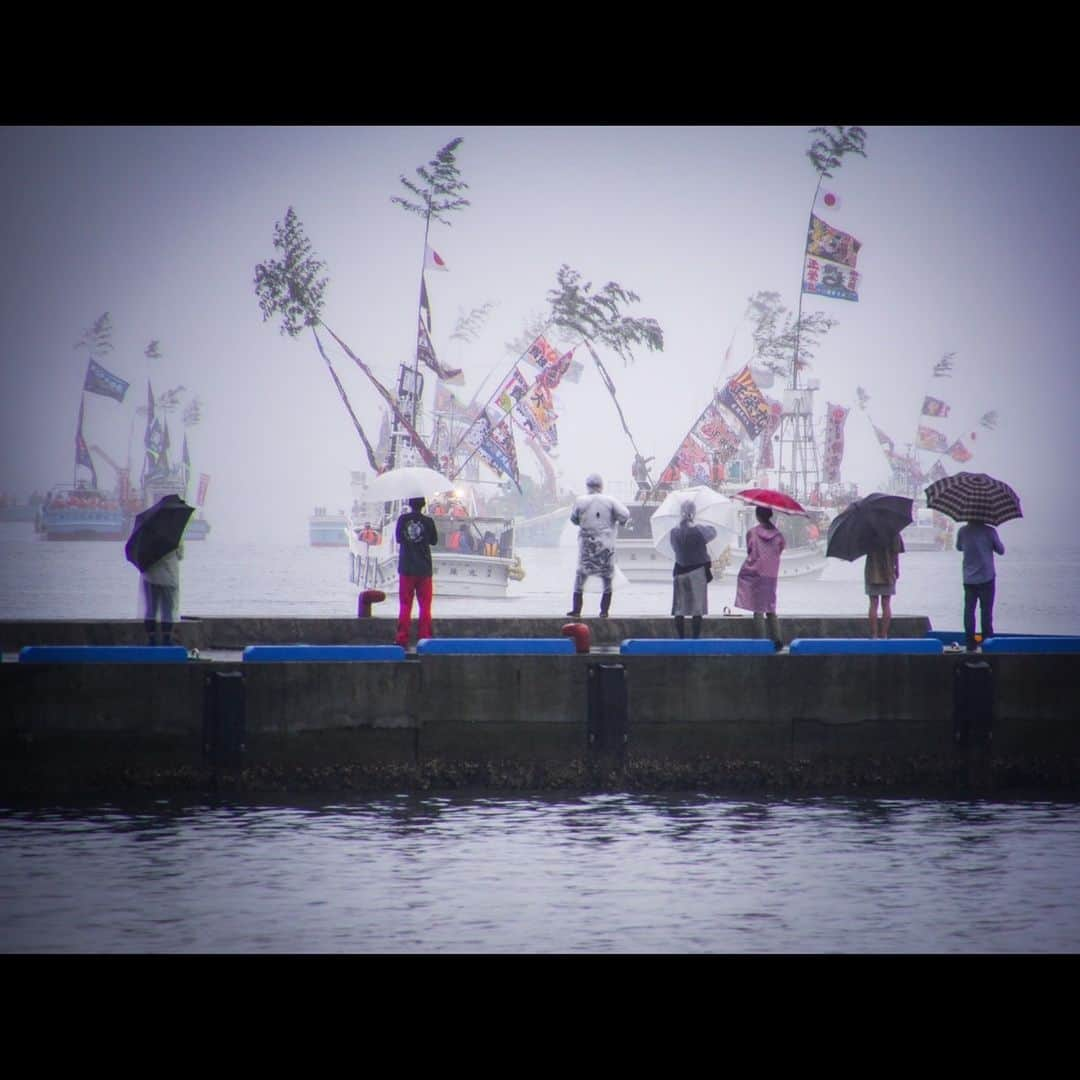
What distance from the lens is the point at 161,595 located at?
2027 centimetres

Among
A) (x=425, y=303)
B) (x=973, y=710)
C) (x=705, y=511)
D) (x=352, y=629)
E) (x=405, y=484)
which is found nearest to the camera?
(x=973, y=710)

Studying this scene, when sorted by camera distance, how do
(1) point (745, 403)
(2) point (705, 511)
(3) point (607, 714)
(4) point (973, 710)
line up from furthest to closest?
(1) point (745, 403) < (2) point (705, 511) < (4) point (973, 710) < (3) point (607, 714)

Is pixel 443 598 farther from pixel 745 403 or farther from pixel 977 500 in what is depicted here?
pixel 977 500

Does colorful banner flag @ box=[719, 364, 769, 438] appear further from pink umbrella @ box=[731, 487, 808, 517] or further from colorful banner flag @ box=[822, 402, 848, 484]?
pink umbrella @ box=[731, 487, 808, 517]

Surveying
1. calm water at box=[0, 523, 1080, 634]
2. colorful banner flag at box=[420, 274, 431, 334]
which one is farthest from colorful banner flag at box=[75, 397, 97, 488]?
colorful banner flag at box=[420, 274, 431, 334]

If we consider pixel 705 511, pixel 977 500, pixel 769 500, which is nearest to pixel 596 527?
pixel 769 500

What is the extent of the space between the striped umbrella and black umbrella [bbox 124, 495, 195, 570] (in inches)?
327

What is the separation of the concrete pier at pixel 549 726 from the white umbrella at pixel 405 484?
374 cm

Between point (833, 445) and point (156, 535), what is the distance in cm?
9107

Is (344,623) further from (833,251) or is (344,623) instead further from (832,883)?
(833,251)

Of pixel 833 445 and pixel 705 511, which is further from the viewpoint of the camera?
pixel 833 445

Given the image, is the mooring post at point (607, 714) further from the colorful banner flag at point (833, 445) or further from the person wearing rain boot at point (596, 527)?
the colorful banner flag at point (833, 445)

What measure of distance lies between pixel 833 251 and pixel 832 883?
67.8 metres
